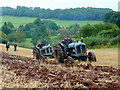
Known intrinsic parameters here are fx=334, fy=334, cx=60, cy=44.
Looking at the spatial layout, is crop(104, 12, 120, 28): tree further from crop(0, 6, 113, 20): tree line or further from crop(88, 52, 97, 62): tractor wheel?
crop(88, 52, 97, 62): tractor wheel

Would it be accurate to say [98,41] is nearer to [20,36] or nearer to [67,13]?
[20,36]

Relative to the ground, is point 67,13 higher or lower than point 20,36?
higher

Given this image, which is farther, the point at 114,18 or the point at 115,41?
the point at 114,18

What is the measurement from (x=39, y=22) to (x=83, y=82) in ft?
414

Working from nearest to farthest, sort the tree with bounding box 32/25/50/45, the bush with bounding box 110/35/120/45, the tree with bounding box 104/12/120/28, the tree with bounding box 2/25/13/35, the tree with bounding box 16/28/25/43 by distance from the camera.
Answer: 1. the bush with bounding box 110/35/120/45
2. the tree with bounding box 104/12/120/28
3. the tree with bounding box 32/25/50/45
4. the tree with bounding box 16/28/25/43
5. the tree with bounding box 2/25/13/35

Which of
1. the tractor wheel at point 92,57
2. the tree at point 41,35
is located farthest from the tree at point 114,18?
the tractor wheel at point 92,57

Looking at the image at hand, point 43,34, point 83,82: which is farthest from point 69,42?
point 43,34

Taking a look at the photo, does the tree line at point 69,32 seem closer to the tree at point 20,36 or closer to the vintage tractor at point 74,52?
the tree at point 20,36

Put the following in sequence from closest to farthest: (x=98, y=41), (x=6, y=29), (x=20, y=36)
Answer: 1. (x=98, y=41)
2. (x=20, y=36)
3. (x=6, y=29)

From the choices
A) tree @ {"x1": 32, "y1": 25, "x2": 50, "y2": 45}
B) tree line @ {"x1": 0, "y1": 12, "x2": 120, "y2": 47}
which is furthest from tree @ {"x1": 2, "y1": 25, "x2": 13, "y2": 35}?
tree @ {"x1": 32, "y1": 25, "x2": 50, "y2": 45}

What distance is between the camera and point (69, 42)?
25.8 metres

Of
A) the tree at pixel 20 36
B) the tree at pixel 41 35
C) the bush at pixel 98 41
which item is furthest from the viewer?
the tree at pixel 20 36

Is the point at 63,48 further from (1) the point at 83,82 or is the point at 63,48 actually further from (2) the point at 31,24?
(2) the point at 31,24

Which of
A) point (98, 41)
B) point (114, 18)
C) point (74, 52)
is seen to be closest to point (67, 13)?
point (114, 18)
